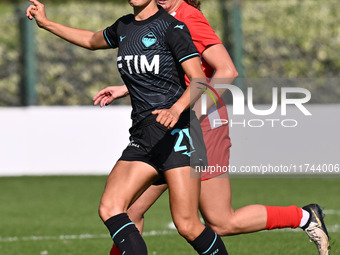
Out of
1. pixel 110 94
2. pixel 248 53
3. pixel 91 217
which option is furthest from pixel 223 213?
pixel 248 53

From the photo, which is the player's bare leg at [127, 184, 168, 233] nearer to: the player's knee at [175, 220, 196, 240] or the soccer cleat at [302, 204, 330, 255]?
the player's knee at [175, 220, 196, 240]

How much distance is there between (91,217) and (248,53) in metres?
7.58

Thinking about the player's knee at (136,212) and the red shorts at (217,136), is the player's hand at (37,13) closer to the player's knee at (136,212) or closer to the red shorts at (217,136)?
the red shorts at (217,136)

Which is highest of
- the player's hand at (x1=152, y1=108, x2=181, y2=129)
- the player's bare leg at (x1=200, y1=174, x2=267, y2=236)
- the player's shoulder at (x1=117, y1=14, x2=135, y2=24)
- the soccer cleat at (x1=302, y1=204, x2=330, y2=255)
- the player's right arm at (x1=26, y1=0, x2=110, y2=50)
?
the player's shoulder at (x1=117, y1=14, x2=135, y2=24)

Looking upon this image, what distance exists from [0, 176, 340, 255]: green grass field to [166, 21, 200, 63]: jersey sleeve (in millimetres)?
2446

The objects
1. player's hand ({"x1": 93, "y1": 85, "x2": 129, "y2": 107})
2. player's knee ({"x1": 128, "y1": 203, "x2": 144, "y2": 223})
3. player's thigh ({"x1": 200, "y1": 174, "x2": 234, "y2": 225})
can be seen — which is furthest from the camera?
player's hand ({"x1": 93, "y1": 85, "x2": 129, "y2": 107})

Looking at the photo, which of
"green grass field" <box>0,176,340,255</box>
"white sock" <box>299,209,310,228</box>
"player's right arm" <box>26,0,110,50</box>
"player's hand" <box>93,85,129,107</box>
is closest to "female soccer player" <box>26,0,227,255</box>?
"player's right arm" <box>26,0,110,50</box>

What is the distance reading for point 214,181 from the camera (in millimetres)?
5898

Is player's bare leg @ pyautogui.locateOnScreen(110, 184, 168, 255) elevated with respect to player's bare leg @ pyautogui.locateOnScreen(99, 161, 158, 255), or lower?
lower

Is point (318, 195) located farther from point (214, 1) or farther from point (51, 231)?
point (214, 1)

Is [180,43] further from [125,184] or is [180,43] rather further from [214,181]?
[214,181]

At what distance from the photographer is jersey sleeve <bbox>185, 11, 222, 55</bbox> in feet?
18.8

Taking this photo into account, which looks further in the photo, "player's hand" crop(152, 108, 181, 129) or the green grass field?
the green grass field

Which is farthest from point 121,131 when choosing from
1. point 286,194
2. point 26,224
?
point 26,224
